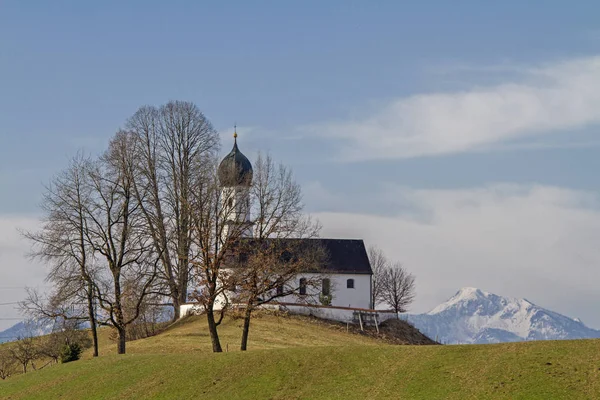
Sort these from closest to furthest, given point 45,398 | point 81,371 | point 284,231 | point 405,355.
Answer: point 405,355, point 45,398, point 81,371, point 284,231

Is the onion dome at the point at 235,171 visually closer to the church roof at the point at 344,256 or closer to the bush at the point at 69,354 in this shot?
the church roof at the point at 344,256

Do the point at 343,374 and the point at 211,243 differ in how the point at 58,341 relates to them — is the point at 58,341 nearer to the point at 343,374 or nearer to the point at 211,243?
the point at 211,243

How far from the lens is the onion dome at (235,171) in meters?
55.7

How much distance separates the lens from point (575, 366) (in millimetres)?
33438

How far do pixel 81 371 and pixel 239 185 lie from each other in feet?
63.9

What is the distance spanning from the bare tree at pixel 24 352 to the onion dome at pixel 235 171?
20.7 meters

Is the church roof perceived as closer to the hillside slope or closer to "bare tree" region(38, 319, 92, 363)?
"bare tree" region(38, 319, 92, 363)

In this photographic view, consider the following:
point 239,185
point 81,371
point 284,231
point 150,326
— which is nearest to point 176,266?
point 150,326

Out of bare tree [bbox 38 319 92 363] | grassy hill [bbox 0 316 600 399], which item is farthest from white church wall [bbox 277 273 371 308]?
grassy hill [bbox 0 316 600 399]

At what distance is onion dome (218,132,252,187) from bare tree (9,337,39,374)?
20744mm

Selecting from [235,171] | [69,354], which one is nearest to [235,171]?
[235,171]

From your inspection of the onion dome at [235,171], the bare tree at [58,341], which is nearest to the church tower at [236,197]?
the onion dome at [235,171]

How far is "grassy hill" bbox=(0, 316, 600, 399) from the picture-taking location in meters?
32.8

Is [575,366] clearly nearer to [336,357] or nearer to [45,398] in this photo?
[336,357]
